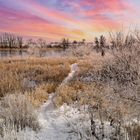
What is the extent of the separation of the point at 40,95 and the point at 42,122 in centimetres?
235

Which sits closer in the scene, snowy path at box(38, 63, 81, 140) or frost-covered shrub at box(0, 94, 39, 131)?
snowy path at box(38, 63, 81, 140)

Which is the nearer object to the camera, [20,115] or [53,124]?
[20,115]

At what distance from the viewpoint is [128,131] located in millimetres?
4746

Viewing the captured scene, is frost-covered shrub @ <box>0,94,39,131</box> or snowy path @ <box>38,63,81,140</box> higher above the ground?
frost-covered shrub @ <box>0,94,39,131</box>

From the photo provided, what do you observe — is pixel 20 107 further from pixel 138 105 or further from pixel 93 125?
pixel 138 105

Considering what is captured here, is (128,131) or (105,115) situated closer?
(128,131)

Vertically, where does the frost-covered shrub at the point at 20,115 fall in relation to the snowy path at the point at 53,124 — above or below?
above

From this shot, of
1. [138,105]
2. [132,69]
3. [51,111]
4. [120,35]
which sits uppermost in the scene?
[120,35]

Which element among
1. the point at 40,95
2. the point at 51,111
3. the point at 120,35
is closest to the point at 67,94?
the point at 40,95

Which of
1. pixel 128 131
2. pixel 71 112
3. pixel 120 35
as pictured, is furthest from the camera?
pixel 120 35

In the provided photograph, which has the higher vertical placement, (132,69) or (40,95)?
(132,69)

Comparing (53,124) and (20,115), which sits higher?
(20,115)

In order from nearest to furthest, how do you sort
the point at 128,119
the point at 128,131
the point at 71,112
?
the point at 128,131, the point at 128,119, the point at 71,112

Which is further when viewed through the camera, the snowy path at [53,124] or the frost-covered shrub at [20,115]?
the frost-covered shrub at [20,115]
